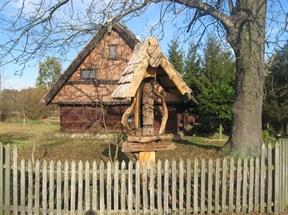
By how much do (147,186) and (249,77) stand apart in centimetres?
745

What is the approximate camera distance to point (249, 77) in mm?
15172

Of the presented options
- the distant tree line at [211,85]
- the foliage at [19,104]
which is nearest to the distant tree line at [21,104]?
the foliage at [19,104]

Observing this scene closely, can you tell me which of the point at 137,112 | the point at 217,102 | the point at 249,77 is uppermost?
the point at 249,77

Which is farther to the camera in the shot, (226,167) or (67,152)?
(67,152)

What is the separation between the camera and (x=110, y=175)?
28.9ft

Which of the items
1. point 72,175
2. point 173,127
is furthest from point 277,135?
point 72,175

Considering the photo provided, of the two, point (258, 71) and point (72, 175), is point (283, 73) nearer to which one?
point (258, 71)

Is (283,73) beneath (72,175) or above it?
above

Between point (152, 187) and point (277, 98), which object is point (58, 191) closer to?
point (152, 187)

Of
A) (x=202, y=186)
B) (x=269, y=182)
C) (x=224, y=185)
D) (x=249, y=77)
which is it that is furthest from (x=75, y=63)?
(x=269, y=182)

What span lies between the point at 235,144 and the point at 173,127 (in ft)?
59.1

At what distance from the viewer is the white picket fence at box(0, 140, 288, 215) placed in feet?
28.6

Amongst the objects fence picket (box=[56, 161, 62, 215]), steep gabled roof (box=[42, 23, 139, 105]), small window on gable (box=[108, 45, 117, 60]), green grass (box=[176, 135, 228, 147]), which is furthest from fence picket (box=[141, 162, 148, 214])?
small window on gable (box=[108, 45, 117, 60])

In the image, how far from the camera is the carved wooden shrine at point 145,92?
9.55 meters
